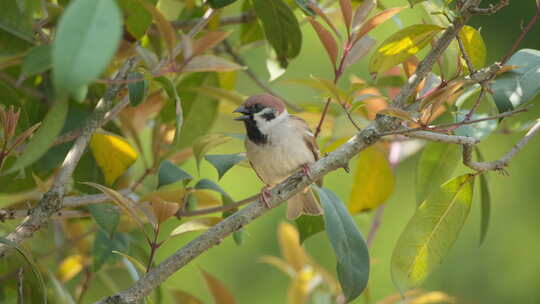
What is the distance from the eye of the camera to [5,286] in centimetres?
187

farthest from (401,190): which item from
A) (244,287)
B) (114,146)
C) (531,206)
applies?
(114,146)

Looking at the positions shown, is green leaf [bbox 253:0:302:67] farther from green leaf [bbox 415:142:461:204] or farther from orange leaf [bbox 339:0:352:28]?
green leaf [bbox 415:142:461:204]

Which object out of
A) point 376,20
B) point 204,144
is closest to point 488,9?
point 376,20

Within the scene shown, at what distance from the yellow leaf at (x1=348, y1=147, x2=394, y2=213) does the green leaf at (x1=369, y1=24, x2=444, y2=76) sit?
53 cm

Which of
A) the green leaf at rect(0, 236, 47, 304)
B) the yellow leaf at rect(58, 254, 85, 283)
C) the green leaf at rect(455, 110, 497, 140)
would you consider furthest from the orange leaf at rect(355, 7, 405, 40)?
the yellow leaf at rect(58, 254, 85, 283)

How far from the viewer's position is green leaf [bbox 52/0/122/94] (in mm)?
653

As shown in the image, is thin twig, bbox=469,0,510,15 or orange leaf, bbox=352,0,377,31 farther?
orange leaf, bbox=352,0,377,31

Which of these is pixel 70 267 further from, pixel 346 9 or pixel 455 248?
pixel 455 248

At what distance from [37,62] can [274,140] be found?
123 centimetres

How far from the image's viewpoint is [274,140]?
2.26 m

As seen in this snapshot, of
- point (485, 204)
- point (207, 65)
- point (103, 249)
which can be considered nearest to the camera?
point (207, 65)

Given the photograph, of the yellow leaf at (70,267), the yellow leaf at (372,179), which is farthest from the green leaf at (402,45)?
the yellow leaf at (70,267)

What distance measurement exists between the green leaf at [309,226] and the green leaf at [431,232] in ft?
1.06

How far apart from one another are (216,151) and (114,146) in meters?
1.27
